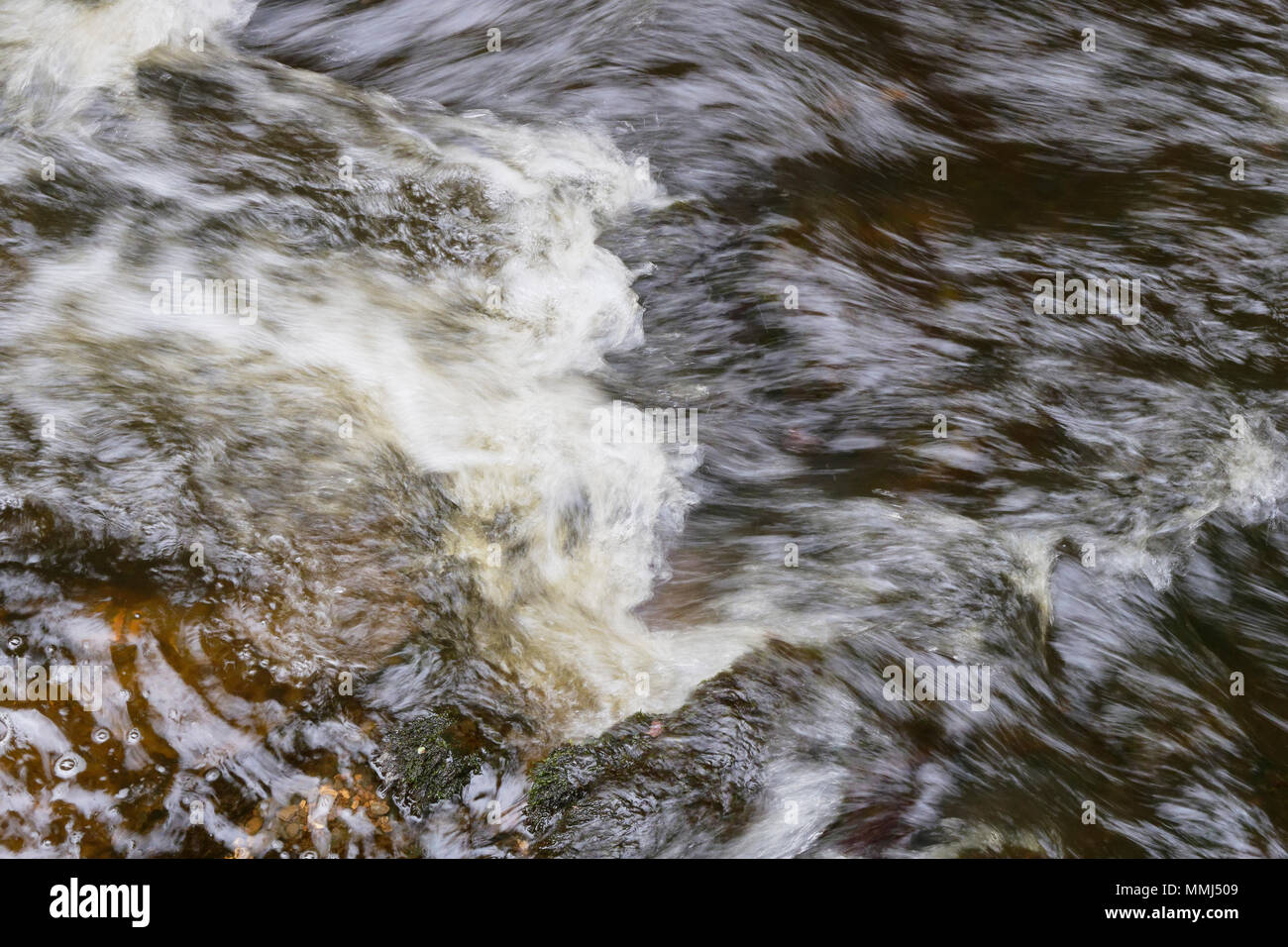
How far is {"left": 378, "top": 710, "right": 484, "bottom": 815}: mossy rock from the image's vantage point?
3529 millimetres

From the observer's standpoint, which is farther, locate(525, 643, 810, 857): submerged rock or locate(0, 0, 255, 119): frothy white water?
locate(0, 0, 255, 119): frothy white water

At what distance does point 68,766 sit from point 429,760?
1.15 m

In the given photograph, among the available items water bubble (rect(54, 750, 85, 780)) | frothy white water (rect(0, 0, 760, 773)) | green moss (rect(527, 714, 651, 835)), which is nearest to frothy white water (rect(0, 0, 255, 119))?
frothy white water (rect(0, 0, 760, 773))

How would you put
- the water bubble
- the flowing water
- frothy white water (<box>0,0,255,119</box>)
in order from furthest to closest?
frothy white water (<box>0,0,255,119</box>), the flowing water, the water bubble

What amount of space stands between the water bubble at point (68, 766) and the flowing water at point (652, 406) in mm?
14

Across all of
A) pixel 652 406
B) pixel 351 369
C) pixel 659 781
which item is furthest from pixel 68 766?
pixel 652 406

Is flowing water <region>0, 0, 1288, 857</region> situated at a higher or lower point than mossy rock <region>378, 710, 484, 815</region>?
higher

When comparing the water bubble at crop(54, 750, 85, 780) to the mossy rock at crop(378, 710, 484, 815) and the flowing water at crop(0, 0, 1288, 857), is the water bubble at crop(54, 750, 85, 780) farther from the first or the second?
the mossy rock at crop(378, 710, 484, 815)

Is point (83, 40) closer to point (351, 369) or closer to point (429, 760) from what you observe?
point (351, 369)

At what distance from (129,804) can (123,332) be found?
2313 millimetres

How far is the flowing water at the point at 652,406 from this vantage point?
3678 mm

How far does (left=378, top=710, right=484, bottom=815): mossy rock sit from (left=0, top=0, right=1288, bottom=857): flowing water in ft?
0.18

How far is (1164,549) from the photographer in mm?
5086

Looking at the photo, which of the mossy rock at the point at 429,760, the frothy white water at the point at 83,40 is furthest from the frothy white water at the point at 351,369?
the mossy rock at the point at 429,760
